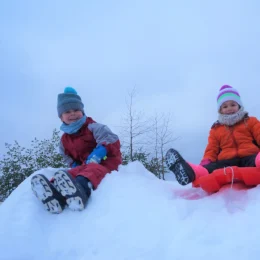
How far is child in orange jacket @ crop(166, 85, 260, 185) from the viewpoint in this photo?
105 inches

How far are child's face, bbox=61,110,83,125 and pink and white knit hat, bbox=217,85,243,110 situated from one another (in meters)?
1.70

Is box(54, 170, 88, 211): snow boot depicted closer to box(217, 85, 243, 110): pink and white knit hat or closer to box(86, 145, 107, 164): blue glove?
box(86, 145, 107, 164): blue glove

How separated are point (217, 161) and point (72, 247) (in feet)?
5.83

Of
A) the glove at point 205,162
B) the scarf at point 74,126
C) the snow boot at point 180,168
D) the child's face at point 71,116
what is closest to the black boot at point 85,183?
the snow boot at point 180,168

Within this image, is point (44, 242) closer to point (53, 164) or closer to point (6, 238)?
point (6, 238)

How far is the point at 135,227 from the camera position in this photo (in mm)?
1712

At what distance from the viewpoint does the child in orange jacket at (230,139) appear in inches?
105

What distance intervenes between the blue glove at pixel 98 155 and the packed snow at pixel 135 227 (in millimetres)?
355

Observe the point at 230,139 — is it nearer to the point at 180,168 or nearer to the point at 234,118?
the point at 234,118

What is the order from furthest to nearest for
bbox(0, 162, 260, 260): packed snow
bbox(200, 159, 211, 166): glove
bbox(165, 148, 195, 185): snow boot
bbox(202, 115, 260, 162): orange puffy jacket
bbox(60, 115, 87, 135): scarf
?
bbox(60, 115, 87, 135): scarf
bbox(200, 159, 211, 166): glove
bbox(202, 115, 260, 162): orange puffy jacket
bbox(165, 148, 195, 185): snow boot
bbox(0, 162, 260, 260): packed snow

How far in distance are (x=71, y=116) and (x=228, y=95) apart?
1.88 m

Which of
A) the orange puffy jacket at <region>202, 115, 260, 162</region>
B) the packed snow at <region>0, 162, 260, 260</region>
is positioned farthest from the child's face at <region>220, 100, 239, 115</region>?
the packed snow at <region>0, 162, 260, 260</region>

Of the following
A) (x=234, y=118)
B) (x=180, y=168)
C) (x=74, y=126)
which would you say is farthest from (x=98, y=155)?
(x=234, y=118)

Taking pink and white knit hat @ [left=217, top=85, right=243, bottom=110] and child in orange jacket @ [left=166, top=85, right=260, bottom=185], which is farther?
pink and white knit hat @ [left=217, top=85, right=243, bottom=110]
